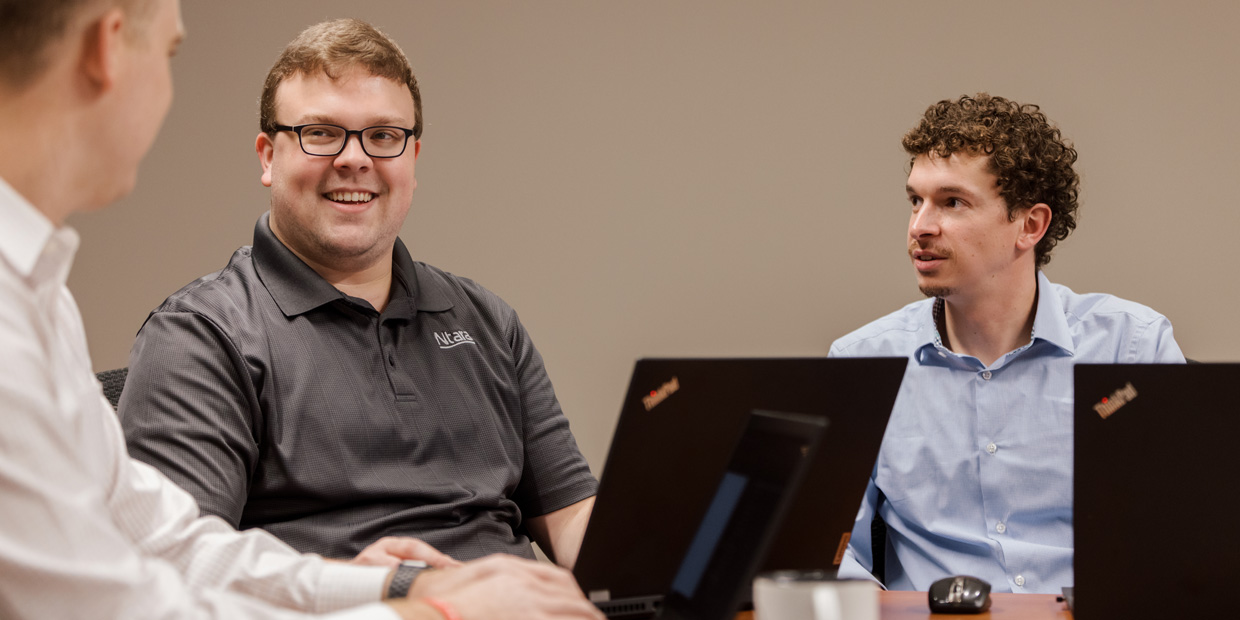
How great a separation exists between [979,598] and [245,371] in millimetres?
1112

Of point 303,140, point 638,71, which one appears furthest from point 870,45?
point 303,140

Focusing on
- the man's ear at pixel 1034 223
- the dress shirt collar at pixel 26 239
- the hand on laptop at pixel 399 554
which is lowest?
the hand on laptop at pixel 399 554

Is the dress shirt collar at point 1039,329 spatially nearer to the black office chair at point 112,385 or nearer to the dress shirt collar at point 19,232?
the black office chair at point 112,385

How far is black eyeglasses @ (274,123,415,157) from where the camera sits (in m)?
1.73

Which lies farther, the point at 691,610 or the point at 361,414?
the point at 361,414

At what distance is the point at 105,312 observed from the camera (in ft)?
10.8

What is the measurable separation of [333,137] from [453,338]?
1.37ft

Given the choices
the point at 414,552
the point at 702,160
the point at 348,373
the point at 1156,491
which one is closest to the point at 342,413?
the point at 348,373

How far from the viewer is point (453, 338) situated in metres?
1.82

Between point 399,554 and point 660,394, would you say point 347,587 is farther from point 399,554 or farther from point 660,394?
point 660,394

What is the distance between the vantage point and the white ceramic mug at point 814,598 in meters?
0.85

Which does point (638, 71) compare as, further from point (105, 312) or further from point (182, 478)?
point (182, 478)

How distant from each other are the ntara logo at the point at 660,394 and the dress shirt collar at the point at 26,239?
1.96ft

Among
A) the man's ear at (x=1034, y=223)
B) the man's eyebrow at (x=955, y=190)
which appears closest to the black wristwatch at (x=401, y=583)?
the man's eyebrow at (x=955, y=190)
